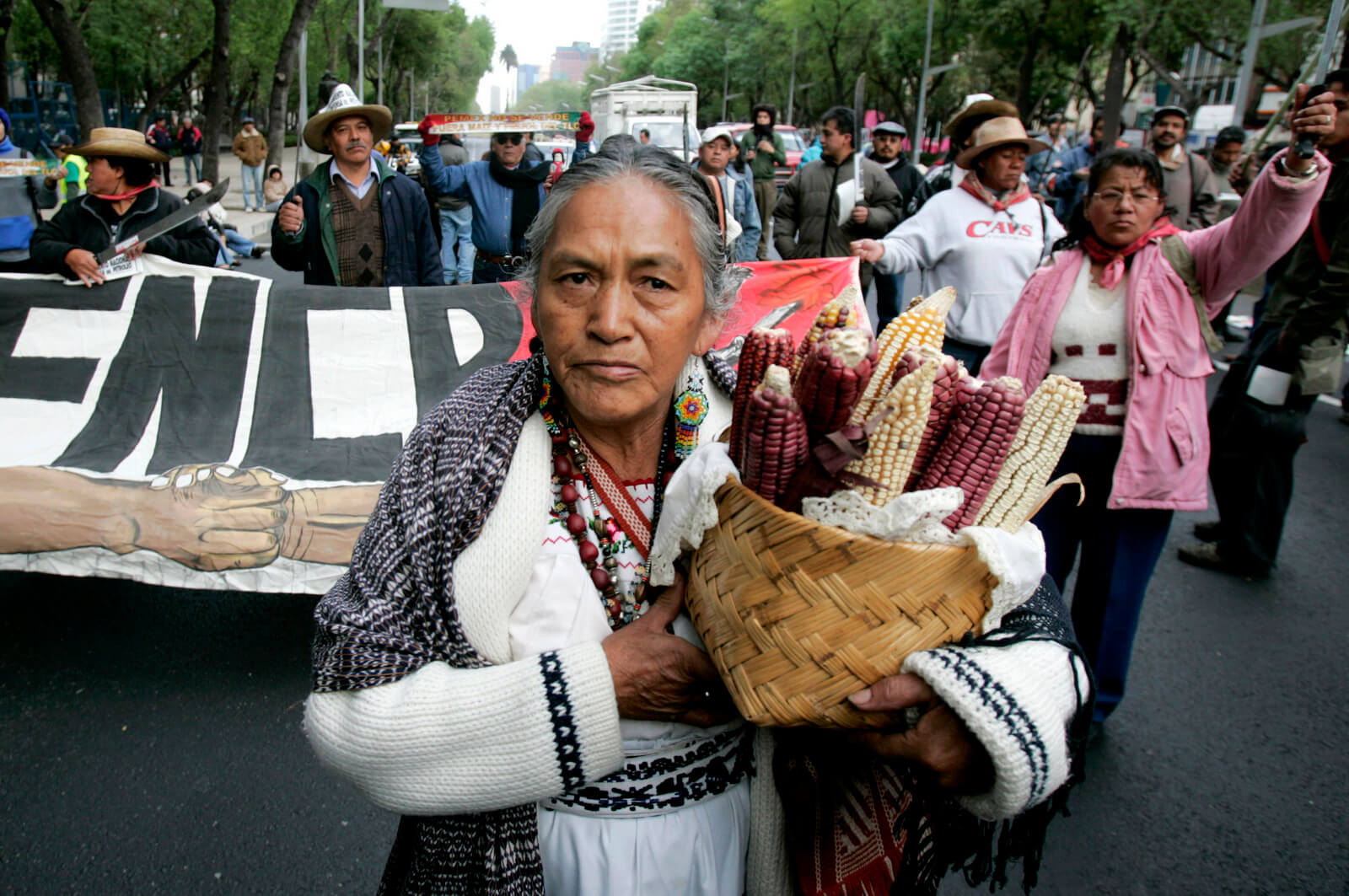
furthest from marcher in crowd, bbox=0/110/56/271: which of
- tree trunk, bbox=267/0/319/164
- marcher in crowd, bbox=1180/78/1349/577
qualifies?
tree trunk, bbox=267/0/319/164

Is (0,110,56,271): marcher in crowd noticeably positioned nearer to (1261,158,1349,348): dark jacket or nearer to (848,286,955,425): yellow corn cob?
(848,286,955,425): yellow corn cob

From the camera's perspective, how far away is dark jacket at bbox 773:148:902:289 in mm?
7734

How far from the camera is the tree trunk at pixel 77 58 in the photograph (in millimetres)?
13281

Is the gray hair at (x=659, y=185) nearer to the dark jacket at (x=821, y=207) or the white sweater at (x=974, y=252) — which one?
the white sweater at (x=974, y=252)

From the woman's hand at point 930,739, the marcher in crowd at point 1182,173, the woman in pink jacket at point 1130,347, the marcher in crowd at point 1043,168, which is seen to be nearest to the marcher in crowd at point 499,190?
the woman in pink jacket at point 1130,347

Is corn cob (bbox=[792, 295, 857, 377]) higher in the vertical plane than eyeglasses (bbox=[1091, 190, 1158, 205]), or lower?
lower

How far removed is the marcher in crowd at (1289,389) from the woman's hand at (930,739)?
3.57 meters

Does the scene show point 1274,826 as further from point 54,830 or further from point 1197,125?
point 1197,125

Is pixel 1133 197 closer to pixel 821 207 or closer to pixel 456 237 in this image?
pixel 821 207

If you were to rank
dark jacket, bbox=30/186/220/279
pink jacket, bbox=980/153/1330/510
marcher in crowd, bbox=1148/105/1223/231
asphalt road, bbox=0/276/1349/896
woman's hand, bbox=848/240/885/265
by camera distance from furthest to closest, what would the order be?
1. marcher in crowd, bbox=1148/105/1223/231
2. dark jacket, bbox=30/186/220/279
3. woman's hand, bbox=848/240/885/265
4. pink jacket, bbox=980/153/1330/510
5. asphalt road, bbox=0/276/1349/896

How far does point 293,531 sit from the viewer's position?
11.8ft

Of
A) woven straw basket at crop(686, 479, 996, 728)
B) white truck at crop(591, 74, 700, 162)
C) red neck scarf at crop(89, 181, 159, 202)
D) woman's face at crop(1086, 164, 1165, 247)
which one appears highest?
white truck at crop(591, 74, 700, 162)

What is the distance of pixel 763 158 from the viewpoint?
11.1m

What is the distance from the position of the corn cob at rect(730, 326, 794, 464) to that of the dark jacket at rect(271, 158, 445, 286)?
464 cm
